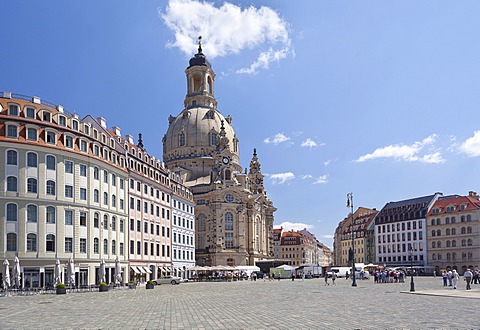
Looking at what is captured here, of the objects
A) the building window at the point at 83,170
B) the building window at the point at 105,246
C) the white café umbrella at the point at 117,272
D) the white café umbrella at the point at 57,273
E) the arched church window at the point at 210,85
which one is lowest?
the white café umbrella at the point at 117,272

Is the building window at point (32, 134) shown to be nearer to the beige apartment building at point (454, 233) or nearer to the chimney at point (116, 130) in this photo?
the chimney at point (116, 130)

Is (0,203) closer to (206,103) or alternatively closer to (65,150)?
(65,150)

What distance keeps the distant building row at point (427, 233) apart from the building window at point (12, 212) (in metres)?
81.3

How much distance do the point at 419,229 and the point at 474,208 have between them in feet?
56.0

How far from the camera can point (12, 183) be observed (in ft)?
182

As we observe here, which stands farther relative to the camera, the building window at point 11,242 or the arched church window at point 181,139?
the arched church window at point 181,139

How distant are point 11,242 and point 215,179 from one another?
291ft

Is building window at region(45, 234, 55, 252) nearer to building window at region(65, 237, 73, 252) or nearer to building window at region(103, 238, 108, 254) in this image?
building window at region(65, 237, 73, 252)

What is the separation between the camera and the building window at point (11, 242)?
180 ft

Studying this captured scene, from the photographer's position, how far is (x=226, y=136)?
154375mm

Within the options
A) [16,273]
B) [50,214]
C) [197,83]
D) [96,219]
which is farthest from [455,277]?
[197,83]

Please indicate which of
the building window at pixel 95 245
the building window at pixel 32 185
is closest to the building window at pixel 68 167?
the building window at pixel 32 185

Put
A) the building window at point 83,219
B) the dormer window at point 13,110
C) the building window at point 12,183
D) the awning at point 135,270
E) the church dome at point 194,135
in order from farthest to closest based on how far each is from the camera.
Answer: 1. the church dome at point 194,135
2. the awning at point 135,270
3. the building window at point 83,219
4. the dormer window at point 13,110
5. the building window at point 12,183

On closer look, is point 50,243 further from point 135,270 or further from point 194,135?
point 194,135
